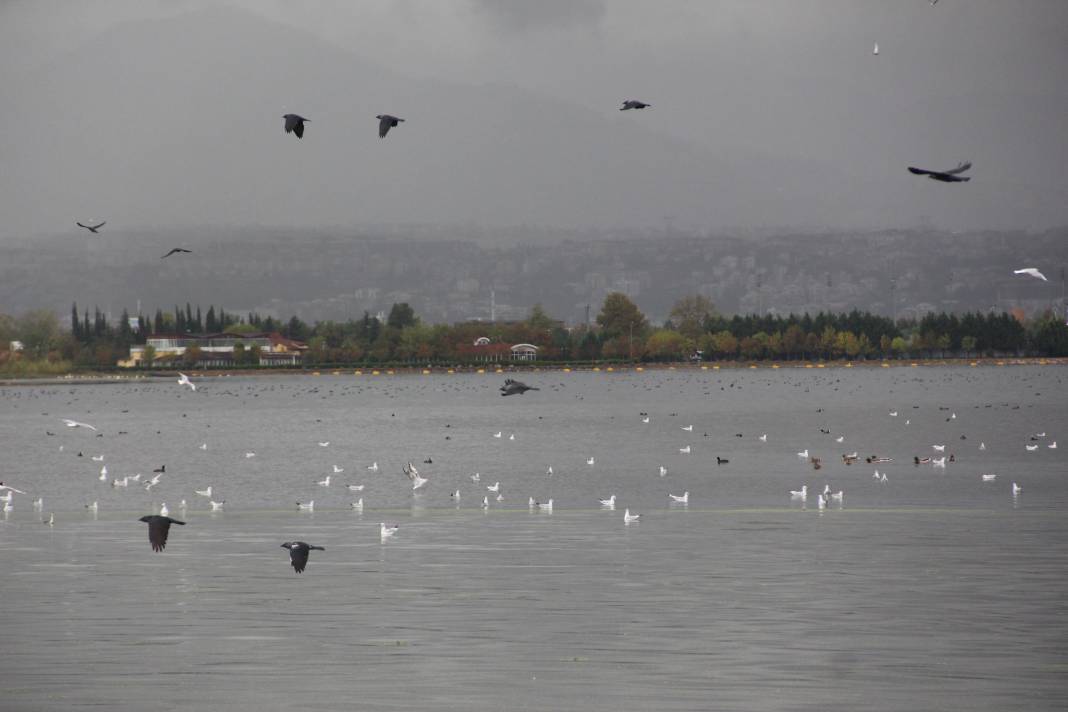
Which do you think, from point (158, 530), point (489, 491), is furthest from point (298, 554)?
point (489, 491)

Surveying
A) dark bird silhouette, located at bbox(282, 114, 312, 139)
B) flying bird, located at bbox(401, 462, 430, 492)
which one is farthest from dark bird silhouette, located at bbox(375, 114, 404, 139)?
flying bird, located at bbox(401, 462, 430, 492)

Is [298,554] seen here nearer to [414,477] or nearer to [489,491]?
[414,477]

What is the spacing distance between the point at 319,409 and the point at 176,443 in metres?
55.2

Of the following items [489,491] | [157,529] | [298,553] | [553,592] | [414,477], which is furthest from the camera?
[489,491]

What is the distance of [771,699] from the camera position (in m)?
20.7

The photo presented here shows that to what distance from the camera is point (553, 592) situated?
28875 mm

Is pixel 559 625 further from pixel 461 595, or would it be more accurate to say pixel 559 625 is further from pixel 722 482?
pixel 722 482

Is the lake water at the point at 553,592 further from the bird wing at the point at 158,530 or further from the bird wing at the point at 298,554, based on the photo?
the bird wing at the point at 158,530

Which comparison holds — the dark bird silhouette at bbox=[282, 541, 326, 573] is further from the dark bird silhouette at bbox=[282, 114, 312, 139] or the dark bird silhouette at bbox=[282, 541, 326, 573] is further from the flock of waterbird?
the dark bird silhouette at bbox=[282, 114, 312, 139]

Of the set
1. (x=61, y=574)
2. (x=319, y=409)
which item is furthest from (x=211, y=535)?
(x=319, y=409)

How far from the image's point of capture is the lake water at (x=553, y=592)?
71.3 ft

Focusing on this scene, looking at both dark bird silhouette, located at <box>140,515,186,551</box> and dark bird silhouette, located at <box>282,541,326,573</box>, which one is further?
dark bird silhouette, located at <box>282,541,326,573</box>

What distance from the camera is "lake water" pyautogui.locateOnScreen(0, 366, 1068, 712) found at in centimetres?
2173

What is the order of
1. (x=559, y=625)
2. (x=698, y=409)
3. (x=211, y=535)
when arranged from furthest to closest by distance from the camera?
(x=698, y=409) → (x=211, y=535) → (x=559, y=625)
